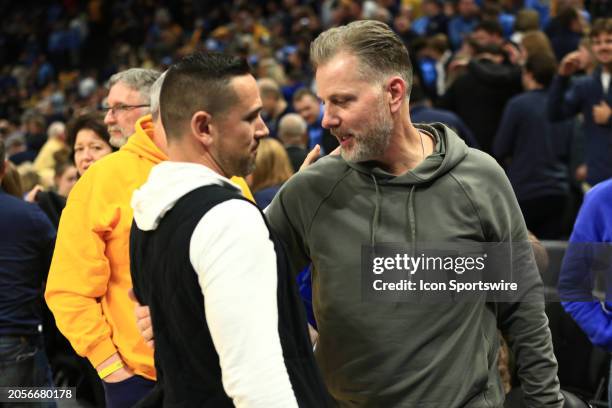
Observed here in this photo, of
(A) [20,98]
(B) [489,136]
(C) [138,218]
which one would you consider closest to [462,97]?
(B) [489,136]

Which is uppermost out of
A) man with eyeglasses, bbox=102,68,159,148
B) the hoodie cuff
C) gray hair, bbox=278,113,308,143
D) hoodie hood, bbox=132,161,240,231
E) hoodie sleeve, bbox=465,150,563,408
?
hoodie hood, bbox=132,161,240,231

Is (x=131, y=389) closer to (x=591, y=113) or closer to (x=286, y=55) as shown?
(x=591, y=113)

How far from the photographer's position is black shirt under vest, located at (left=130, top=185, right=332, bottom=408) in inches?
78.3

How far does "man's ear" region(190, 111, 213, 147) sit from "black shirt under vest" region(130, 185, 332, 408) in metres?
0.14

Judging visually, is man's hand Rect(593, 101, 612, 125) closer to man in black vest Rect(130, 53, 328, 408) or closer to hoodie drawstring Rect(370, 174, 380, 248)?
hoodie drawstring Rect(370, 174, 380, 248)

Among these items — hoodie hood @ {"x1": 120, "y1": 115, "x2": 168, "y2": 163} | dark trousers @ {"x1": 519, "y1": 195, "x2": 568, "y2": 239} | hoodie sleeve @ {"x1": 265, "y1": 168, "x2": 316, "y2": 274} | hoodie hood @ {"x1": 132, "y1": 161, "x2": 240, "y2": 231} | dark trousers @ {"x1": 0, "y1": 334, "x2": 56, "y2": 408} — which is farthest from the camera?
dark trousers @ {"x1": 519, "y1": 195, "x2": 568, "y2": 239}

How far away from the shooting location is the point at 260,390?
1.91 m

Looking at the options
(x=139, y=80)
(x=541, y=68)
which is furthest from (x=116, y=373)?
(x=541, y=68)

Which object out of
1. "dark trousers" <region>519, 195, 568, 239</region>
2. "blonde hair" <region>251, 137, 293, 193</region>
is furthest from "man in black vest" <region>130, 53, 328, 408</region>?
"dark trousers" <region>519, 195, 568, 239</region>

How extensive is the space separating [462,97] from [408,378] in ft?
18.5

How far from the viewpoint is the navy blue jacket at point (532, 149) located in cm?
692

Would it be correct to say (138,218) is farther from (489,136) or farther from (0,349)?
(489,136)

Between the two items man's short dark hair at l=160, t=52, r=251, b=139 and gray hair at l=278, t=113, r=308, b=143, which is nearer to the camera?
man's short dark hair at l=160, t=52, r=251, b=139

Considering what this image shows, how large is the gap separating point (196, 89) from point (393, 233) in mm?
696
